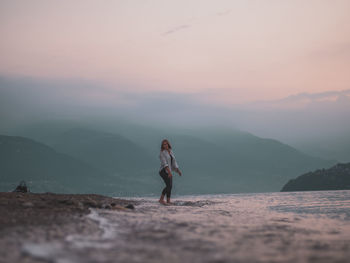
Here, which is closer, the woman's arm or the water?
the water

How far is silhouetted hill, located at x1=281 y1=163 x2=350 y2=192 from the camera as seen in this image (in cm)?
13200

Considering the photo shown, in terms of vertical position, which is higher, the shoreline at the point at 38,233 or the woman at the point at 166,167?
the woman at the point at 166,167

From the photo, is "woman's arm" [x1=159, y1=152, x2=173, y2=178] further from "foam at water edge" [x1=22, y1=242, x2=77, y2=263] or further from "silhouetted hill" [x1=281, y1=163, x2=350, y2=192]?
"silhouetted hill" [x1=281, y1=163, x2=350, y2=192]

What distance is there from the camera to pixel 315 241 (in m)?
5.89

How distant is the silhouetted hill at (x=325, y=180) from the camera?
433ft

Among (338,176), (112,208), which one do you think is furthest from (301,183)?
(112,208)

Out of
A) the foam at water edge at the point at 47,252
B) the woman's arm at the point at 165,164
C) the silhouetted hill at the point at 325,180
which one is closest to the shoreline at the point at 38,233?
the foam at water edge at the point at 47,252

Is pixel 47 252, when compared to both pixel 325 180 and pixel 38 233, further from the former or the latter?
pixel 325 180

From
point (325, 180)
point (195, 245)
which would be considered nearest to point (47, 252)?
point (195, 245)

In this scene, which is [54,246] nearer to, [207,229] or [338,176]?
[207,229]

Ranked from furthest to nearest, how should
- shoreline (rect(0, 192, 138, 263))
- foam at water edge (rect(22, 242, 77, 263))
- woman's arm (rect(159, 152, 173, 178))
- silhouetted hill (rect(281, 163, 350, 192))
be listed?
silhouetted hill (rect(281, 163, 350, 192)) → woman's arm (rect(159, 152, 173, 178)) → shoreline (rect(0, 192, 138, 263)) → foam at water edge (rect(22, 242, 77, 263))

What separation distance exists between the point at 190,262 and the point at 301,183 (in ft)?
502

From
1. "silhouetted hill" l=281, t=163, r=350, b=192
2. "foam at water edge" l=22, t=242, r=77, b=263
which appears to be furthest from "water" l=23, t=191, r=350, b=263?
"silhouetted hill" l=281, t=163, r=350, b=192

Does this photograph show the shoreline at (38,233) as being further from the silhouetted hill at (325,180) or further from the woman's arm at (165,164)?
the silhouetted hill at (325,180)
